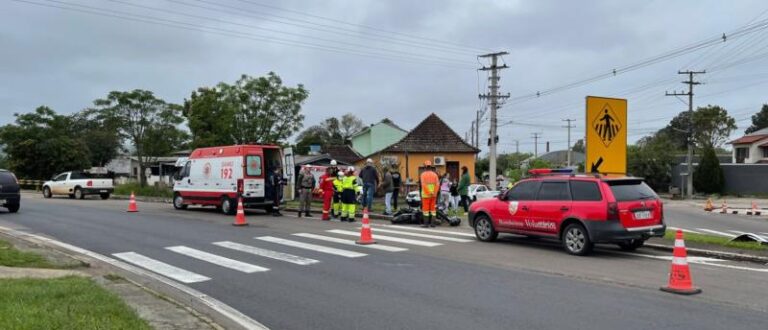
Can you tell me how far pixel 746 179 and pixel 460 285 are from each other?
53254 mm

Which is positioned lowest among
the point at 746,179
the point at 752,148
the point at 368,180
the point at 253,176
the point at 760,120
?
the point at 368,180

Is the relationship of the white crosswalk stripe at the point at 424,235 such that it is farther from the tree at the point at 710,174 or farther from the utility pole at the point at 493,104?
the tree at the point at 710,174

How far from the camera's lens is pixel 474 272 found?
31.4 feet

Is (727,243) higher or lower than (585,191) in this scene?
lower

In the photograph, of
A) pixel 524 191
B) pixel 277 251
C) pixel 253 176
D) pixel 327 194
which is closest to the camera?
pixel 277 251

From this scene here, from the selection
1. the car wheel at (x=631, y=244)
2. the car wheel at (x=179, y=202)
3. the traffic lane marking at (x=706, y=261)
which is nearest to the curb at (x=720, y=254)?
the traffic lane marking at (x=706, y=261)

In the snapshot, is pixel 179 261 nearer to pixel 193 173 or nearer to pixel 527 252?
pixel 527 252

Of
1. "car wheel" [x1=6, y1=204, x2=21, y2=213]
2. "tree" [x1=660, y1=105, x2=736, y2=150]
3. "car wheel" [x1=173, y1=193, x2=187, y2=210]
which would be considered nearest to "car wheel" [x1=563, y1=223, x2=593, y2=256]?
"car wheel" [x1=173, y1=193, x2=187, y2=210]

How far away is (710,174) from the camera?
176ft

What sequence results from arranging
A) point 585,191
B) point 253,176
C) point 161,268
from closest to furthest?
point 161,268 → point 585,191 → point 253,176

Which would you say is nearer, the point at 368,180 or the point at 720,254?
the point at 720,254

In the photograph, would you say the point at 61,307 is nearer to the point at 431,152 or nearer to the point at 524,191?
the point at 524,191

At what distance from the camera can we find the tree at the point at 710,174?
176 ft

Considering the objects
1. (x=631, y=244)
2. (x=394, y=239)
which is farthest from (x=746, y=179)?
(x=394, y=239)
